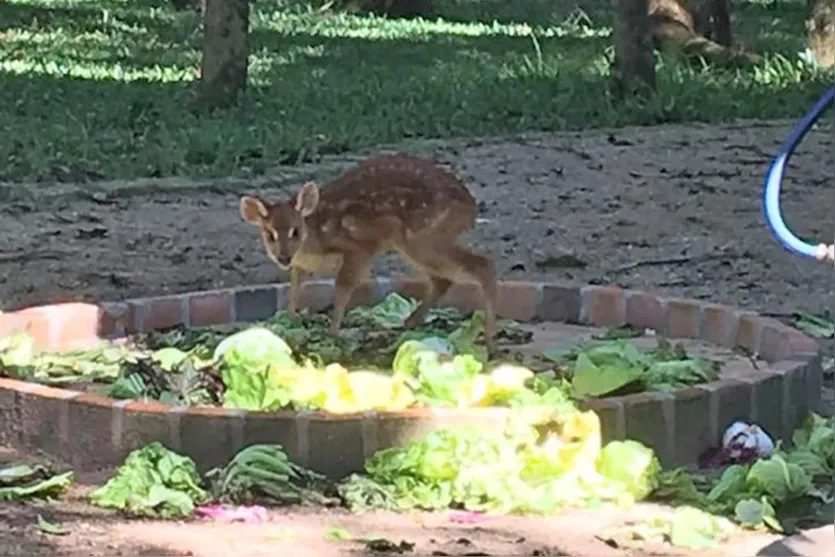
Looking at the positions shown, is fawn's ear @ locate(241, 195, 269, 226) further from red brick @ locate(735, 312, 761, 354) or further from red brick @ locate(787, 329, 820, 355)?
red brick @ locate(787, 329, 820, 355)

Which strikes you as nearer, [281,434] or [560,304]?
[281,434]

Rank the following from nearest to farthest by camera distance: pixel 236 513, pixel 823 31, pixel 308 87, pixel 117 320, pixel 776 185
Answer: pixel 776 185 → pixel 236 513 → pixel 117 320 → pixel 308 87 → pixel 823 31

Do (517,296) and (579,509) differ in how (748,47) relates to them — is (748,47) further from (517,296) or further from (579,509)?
(579,509)

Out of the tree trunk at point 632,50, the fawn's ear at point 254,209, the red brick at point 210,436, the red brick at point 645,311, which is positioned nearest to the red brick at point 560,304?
the red brick at point 645,311

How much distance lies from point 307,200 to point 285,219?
10 cm

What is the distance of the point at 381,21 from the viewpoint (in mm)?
22203

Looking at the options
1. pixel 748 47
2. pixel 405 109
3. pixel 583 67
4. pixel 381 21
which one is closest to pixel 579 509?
pixel 405 109

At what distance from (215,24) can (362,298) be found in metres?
6.41

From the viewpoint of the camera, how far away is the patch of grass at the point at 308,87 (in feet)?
38.2

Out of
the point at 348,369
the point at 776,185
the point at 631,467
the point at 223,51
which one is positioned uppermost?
the point at 223,51

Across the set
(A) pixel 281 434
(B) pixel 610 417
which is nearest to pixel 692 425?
(B) pixel 610 417

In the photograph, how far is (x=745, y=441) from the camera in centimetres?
546

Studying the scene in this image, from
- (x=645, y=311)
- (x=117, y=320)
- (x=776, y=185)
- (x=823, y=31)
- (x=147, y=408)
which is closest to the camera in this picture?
(x=776, y=185)

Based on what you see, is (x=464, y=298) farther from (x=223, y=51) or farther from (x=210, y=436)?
(x=223, y=51)
